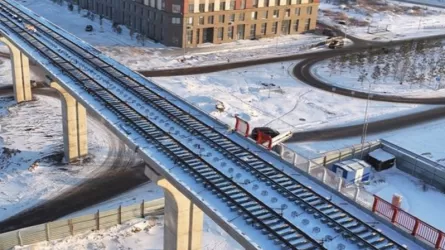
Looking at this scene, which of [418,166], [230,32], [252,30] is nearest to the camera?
[418,166]

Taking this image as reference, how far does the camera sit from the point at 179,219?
22234 millimetres

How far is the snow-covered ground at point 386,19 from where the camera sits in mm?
87125

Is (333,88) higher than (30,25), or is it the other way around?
(30,25)

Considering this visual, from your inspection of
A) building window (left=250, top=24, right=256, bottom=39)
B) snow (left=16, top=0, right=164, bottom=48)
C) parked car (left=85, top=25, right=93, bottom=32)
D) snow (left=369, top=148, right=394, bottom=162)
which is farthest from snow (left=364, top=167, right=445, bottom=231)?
parked car (left=85, top=25, right=93, bottom=32)

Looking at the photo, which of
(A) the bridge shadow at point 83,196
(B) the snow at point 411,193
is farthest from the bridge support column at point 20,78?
(B) the snow at point 411,193

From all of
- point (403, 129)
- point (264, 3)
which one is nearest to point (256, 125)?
point (403, 129)

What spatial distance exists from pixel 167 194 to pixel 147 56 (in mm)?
45754

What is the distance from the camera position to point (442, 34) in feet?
287

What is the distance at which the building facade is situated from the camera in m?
69.6

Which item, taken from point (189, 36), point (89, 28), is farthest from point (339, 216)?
point (89, 28)

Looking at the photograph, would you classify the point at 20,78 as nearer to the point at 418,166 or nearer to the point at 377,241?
the point at 418,166

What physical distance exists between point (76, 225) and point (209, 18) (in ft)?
158

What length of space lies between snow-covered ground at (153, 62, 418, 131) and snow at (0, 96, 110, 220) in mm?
11767

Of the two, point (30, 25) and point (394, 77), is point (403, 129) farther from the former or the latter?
point (30, 25)
